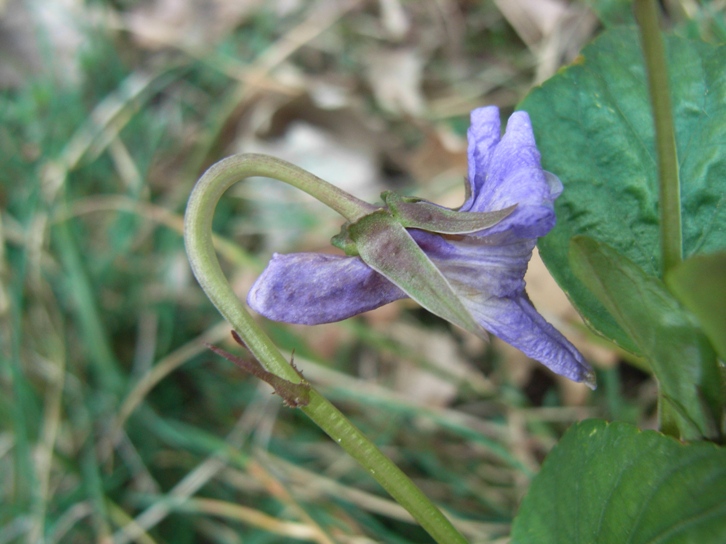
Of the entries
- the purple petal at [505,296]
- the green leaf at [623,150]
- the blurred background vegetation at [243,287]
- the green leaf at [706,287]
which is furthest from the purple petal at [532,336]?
the blurred background vegetation at [243,287]

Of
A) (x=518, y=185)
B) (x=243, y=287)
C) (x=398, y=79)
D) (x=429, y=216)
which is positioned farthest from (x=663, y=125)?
(x=398, y=79)

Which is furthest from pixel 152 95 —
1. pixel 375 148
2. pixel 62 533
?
pixel 62 533

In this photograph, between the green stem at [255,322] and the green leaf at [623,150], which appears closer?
the green stem at [255,322]

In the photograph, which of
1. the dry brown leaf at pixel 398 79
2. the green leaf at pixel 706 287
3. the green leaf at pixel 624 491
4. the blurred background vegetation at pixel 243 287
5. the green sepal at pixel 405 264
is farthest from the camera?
the dry brown leaf at pixel 398 79

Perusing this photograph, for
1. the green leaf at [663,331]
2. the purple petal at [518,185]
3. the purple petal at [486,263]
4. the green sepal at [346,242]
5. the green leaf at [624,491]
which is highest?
the green sepal at [346,242]

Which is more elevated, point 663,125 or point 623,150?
point 663,125

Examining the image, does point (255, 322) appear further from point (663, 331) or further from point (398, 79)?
point (398, 79)

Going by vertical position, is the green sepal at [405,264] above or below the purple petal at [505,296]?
above

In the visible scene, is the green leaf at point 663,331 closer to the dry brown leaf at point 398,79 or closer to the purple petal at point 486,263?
the purple petal at point 486,263
